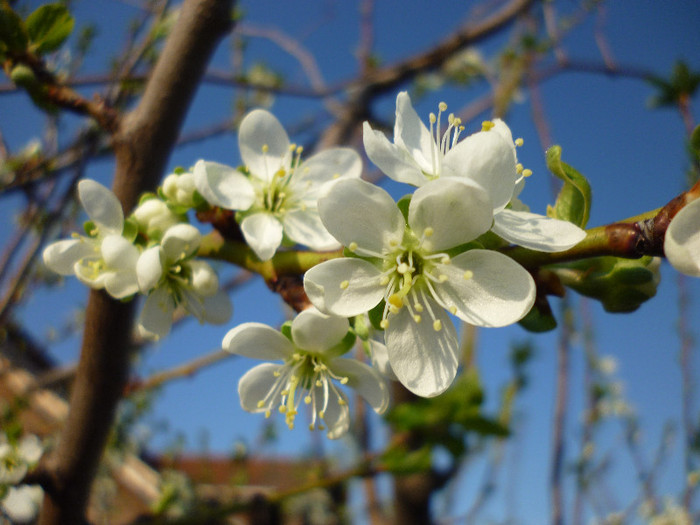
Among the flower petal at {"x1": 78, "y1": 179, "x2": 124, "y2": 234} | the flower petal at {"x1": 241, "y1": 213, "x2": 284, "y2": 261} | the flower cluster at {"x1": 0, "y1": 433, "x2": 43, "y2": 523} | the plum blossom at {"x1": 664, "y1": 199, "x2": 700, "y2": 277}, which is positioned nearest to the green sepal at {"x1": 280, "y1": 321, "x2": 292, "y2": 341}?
the flower petal at {"x1": 241, "y1": 213, "x2": 284, "y2": 261}

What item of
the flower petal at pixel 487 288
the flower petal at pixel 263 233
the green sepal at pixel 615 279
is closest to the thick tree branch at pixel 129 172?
the flower petal at pixel 263 233

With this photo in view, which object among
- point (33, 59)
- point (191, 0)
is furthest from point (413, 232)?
point (33, 59)

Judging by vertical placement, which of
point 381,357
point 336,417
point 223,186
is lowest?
point 336,417

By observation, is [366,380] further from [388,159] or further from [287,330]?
[388,159]

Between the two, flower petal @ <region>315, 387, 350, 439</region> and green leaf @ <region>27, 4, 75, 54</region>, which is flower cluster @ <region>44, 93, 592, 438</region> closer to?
flower petal @ <region>315, 387, 350, 439</region>

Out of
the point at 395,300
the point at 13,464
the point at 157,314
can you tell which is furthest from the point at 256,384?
the point at 13,464

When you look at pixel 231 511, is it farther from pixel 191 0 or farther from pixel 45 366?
pixel 45 366
